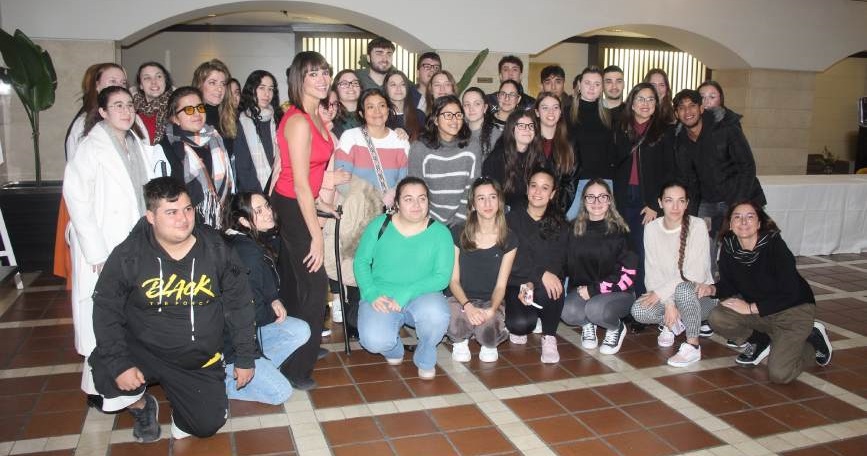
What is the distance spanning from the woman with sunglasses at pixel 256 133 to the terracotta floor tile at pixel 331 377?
1.41m

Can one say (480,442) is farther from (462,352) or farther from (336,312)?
(336,312)

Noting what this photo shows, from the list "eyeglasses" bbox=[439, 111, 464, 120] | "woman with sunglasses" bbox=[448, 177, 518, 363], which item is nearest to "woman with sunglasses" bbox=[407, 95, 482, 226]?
"eyeglasses" bbox=[439, 111, 464, 120]

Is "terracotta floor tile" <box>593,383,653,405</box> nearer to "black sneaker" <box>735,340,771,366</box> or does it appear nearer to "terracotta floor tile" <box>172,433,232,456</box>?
"black sneaker" <box>735,340,771,366</box>

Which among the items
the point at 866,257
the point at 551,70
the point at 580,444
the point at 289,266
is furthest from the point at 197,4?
the point at 866,257

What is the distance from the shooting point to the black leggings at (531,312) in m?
4.45

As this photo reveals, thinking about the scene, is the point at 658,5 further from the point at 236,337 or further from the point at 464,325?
the point at 236,337

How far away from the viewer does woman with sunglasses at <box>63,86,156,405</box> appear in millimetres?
3242

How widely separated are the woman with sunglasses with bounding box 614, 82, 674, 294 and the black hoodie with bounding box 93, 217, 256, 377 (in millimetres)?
3008

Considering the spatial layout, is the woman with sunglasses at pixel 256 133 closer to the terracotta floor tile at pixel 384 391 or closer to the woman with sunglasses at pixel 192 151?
the woman with sunglasses at pixel 192 151

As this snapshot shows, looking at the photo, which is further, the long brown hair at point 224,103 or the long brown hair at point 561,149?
the long brown hair at point 561,149

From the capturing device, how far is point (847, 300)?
5.82 metres

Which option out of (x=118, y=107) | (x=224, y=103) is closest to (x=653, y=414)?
(x=118, y=107)

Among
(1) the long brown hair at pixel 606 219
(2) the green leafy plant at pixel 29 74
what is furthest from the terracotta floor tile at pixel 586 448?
(2) the green leafy plant at pixel 29 74

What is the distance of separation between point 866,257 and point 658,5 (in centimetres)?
444
